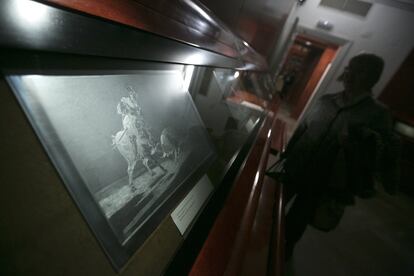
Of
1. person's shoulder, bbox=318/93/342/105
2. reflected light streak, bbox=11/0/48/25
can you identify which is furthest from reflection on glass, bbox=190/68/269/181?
person's shoulder, bbox=318/93/342/105

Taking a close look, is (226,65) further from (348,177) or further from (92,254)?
(348,177)

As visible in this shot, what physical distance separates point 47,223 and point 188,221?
0.29 metres

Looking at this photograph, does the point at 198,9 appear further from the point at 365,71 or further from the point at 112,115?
the point at 365,71

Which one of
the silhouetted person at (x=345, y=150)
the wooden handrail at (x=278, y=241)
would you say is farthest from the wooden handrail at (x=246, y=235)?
the silhouetted person at (x=345, y=150)

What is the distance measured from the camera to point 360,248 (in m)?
2.44

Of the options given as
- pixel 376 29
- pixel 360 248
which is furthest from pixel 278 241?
pixel 376 29

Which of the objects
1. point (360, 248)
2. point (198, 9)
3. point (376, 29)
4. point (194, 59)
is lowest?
point (360, 248)

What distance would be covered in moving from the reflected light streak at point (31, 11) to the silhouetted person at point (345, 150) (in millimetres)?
1393

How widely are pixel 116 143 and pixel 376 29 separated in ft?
21.5

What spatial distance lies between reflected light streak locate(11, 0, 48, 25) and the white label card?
0.40 meters

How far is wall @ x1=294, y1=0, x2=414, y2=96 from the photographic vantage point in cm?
454

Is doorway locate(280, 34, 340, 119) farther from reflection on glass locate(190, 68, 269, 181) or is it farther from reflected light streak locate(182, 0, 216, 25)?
reflected light streak locate(182, 0, 216, 25)

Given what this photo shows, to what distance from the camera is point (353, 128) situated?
1252 mm

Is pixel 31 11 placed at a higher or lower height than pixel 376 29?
lower
